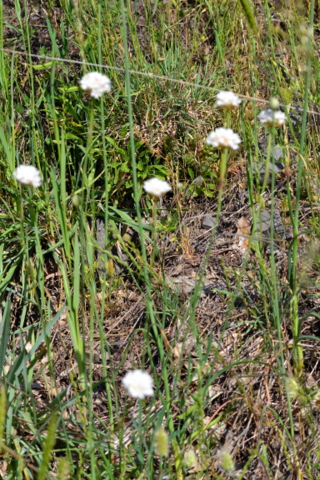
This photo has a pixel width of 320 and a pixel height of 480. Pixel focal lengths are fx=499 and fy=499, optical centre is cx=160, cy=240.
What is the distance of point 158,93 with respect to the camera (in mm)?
2359

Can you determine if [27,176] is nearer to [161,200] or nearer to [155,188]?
[155,188]

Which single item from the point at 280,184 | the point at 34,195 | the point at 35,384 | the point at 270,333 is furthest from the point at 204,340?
the point at 34,195

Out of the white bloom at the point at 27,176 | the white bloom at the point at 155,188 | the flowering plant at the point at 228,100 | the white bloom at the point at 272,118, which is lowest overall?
the white bloom at the point at 155,188

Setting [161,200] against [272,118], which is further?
[161,200]

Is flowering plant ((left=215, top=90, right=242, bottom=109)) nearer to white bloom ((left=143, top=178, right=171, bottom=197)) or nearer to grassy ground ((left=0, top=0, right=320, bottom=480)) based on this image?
white bloom ((left=143, top=178, right=171, bottom=197))

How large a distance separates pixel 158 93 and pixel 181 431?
61.7 inches

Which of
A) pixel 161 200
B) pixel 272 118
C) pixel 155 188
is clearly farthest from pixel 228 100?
pixel 161 200

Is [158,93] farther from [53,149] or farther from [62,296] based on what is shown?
[62,296]

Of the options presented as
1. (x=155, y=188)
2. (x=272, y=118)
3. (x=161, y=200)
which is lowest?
(x=155, y=188)

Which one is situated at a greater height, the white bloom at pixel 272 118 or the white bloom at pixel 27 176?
the white bloom at pixel 272 118

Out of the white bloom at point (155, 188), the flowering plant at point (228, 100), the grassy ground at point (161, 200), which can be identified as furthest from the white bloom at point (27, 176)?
the grassy ground at point (161, 200)

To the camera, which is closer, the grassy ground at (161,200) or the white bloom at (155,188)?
the white bloom at (155,188)

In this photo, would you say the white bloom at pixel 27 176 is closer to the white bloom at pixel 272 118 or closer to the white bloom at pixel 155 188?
the white bloom at pixel 155 188

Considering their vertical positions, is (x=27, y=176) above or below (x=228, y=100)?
below
